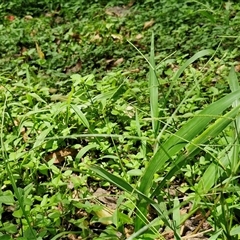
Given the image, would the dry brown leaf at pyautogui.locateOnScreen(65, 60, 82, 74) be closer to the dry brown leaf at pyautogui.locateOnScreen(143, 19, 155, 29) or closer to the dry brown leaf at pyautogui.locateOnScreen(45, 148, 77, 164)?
the dry brown leaf at pyautogui.locateOnScreen(143, 19, 155, 29)

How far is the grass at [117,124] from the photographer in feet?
5.73

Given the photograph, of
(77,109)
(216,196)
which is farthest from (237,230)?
(77,109)

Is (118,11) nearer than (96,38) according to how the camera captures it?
No

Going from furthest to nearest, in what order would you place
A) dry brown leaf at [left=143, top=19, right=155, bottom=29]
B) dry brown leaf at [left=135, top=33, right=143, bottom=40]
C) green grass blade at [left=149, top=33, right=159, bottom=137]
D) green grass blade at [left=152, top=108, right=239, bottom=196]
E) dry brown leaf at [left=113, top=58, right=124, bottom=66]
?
dry brown leaf at [left=143, top=19, right=155, bottom=29] → dry brown leaf at [left=135, top=33, right=143, bottom=40] → dry brown leaf at [left=113, top=58, right=124, bottom=66] → green grass blade at [left=149, top=33, right=159, bottom=137] → green grass blade at [left=152, top=108, right=239, bottom=196]

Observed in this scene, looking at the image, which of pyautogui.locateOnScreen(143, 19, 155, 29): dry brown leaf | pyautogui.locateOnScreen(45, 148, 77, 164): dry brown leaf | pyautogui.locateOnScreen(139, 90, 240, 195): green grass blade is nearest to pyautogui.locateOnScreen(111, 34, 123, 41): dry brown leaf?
pyautogui.locateOnScreen(143, 19, 155, 29): dry brown leaf

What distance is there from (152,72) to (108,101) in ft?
1.41

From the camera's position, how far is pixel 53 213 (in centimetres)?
185

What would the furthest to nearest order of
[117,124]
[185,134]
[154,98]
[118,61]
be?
1. [118,61]
2. [117,124]
3. [154,98]
4. [185,134]

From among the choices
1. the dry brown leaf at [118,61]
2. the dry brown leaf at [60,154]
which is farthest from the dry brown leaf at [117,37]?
the dry brown leaf at [60,154]

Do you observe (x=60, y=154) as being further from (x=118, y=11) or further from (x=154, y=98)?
(x=118, y=11)

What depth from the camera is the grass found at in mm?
1747

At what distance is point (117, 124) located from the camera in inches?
98.6

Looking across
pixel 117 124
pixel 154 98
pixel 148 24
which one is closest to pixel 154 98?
pixel 154 98

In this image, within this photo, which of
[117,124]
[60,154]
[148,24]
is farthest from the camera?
[148,24]
